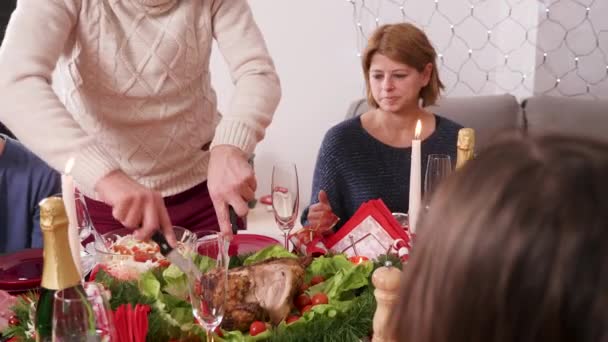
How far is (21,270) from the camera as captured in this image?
110 centimetres

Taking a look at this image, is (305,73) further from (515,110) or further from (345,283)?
(345,283)

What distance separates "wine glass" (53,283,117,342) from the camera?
699mm

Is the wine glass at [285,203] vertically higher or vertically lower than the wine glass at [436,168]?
lower

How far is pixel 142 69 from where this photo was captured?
51.1 inches

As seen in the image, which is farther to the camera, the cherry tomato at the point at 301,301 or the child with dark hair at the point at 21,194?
the child with dark hair at the point at 21,194

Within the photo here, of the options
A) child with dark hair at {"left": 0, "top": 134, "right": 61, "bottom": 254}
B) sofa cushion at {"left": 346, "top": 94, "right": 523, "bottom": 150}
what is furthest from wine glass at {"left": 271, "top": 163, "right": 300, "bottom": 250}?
sofa cushion at {"left": 346, "top": 94, "right": 523, "bottom": 150}

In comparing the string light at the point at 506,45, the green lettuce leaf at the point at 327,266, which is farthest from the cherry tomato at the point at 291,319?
the string light at the point at 506,45

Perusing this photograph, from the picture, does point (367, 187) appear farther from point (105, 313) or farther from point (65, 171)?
point (105, 313)

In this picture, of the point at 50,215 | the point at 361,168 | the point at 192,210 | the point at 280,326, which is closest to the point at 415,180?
the point at 280,326

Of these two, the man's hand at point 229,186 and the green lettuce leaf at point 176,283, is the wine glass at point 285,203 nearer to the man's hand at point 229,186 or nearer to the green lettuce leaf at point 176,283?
the man's hand at point 229,186

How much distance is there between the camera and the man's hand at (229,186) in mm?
1052

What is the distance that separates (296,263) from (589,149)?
0.61 meters

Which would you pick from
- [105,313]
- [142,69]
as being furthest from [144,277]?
[142,69]

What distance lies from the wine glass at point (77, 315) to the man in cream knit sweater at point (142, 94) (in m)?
0.28
